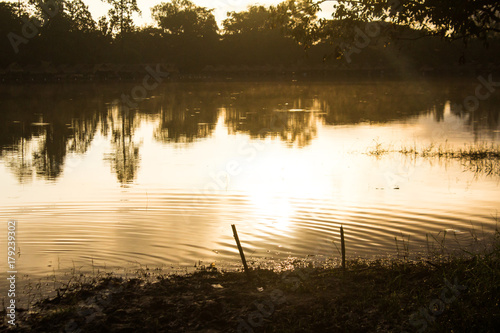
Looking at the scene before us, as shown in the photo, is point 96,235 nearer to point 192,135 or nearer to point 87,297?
point 87,297

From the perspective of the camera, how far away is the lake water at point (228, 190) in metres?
9.91

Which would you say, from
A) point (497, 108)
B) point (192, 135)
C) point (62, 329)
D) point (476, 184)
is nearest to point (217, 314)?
point (62, 329)

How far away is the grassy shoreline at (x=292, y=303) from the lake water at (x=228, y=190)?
1633mm

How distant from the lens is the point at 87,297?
7078 millimetres
